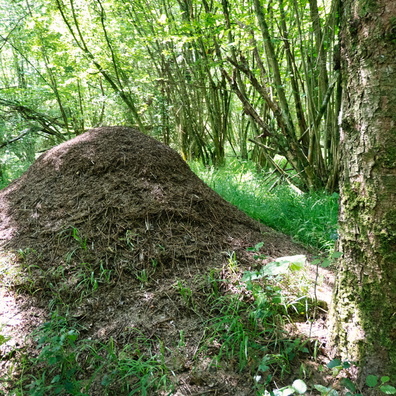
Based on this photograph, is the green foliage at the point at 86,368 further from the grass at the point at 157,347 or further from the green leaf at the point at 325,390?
the green leaf at the point at 325,390

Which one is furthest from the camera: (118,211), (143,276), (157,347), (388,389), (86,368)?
(118,211)

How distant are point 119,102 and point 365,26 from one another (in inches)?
255

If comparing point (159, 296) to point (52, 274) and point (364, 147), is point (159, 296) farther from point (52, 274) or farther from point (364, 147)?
point (364, 147)

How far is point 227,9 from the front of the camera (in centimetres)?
486

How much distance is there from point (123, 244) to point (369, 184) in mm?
1644

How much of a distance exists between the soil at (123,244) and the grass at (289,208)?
1.25ft

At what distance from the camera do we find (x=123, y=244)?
90.4 inches

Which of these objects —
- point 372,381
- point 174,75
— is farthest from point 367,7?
point 174,75

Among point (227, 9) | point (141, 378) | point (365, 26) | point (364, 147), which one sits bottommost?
point (141, 378)

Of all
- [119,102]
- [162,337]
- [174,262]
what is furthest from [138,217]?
[119,102]

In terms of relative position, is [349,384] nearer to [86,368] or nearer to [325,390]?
[325,390]

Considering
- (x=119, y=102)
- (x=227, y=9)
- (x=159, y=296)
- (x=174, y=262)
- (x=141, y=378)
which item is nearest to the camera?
(x=141, y=378)

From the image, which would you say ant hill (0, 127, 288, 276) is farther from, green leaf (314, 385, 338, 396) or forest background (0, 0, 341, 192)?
forest background (0, 0, 341, 192)

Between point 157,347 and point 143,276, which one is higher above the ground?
point 143,276
